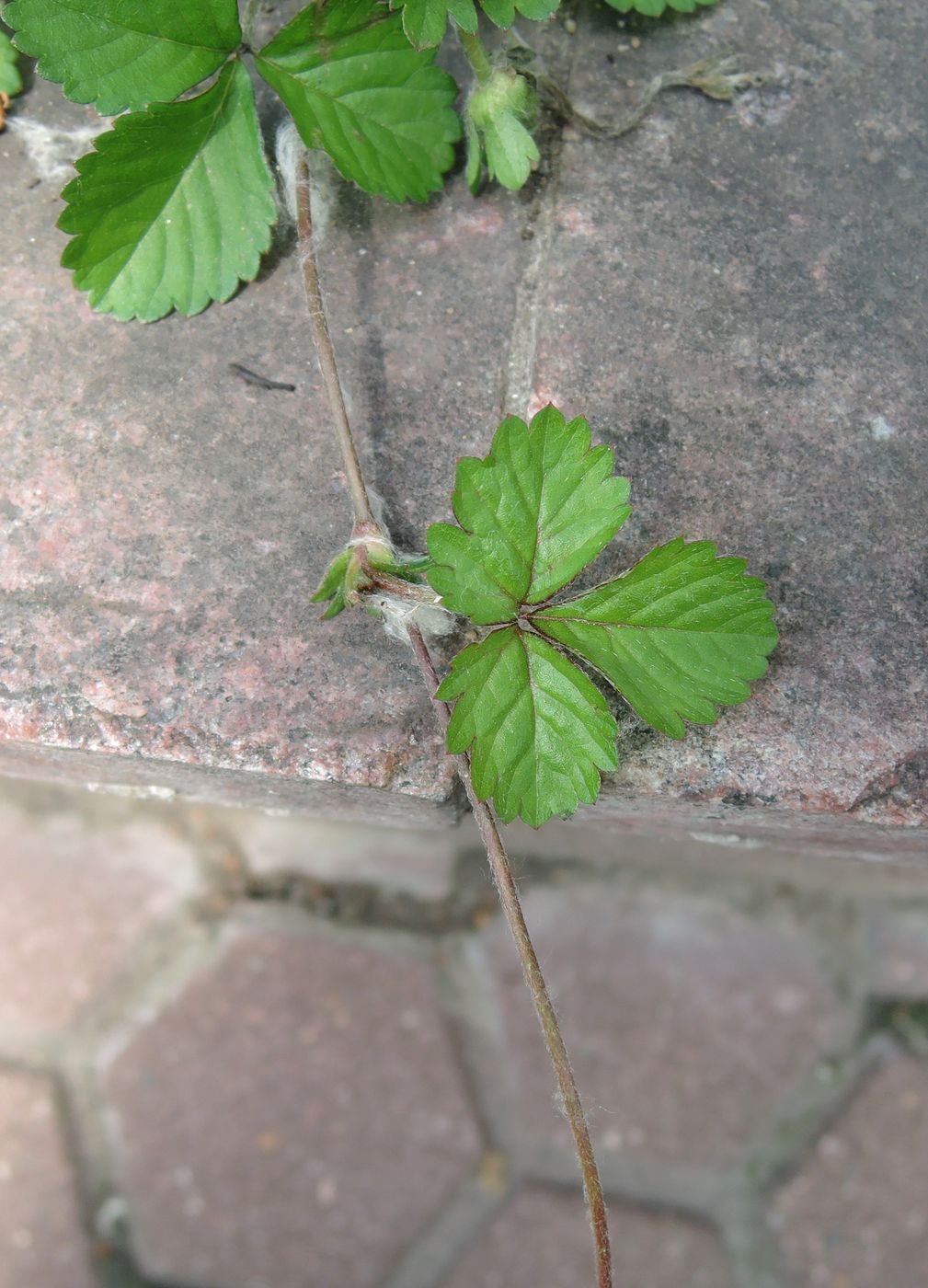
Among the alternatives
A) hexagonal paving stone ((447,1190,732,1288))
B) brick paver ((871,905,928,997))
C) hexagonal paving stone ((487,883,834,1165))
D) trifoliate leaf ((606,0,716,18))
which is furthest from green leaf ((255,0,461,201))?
hexagonal paving stone ((447,1190,732,1288))

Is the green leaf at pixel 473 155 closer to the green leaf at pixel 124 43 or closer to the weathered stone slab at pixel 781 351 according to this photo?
the weathered stone slab at pixel 781 351

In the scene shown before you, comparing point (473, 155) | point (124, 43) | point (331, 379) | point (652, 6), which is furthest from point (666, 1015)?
point (124, 43)

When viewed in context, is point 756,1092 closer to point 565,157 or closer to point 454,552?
point 454,552

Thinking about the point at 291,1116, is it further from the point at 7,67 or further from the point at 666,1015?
the point at 7,67

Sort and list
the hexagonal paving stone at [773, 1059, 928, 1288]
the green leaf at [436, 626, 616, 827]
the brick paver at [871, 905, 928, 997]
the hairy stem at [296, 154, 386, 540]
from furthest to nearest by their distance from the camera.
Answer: the brick paver at [871, 905, 928, 997], the hexagonal paving stone at [773, 1059, 928, 1288], the hairy stem at [296, 154, 386, 540], the green leaf at [436, 626, 616, 827]

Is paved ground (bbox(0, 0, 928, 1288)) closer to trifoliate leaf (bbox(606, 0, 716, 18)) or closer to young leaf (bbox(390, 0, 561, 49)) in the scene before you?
trifoliate leaf (bbox(606, 0, 716, 18))
